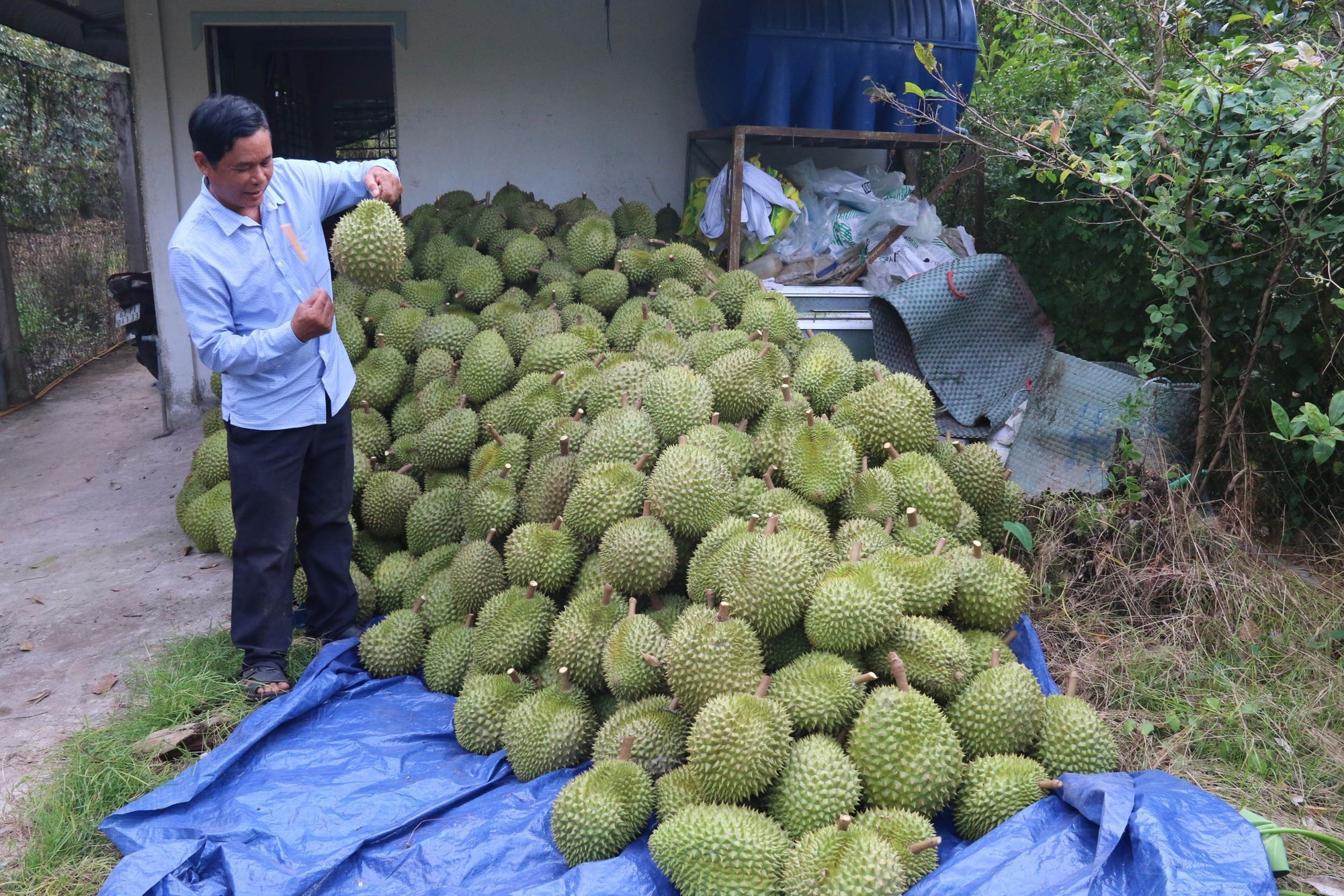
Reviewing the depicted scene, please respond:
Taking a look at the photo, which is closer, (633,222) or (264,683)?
(264,683)

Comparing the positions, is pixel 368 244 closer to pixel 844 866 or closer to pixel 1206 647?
pixel 844 866

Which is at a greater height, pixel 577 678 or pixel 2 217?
pixel 2 217

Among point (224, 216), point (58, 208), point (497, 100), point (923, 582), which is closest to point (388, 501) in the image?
point (224, 216)

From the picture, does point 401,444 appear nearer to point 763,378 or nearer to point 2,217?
point 763,378

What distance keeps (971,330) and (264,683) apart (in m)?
3.62

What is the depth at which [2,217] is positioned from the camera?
683cm

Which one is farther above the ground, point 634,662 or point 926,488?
point 926,488

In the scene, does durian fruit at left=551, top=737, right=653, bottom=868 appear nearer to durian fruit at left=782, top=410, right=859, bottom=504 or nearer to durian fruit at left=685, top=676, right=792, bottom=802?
durian fruit at left=685, top=676, right=792, bottom=802

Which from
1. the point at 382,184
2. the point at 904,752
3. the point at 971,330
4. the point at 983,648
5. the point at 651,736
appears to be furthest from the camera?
the point at 971,330

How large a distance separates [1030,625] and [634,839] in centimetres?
146

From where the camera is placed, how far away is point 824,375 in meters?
3.57

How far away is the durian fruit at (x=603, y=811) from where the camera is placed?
87.4 inches

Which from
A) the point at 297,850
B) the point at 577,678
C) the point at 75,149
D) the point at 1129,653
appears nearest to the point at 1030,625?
the point at 1129,653

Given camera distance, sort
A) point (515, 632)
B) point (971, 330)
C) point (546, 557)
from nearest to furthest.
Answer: point (515, 632) < point (546, 557) < point (971, 330)
